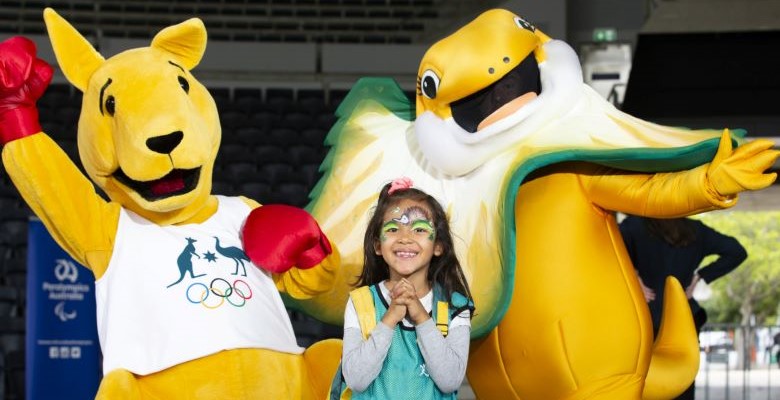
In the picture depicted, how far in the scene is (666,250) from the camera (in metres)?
4.48

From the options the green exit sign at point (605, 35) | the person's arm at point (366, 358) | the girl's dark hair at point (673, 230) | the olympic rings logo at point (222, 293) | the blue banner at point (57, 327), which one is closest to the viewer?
the person's arm at point (366, 358)

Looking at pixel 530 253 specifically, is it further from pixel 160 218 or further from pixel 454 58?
pixel 160 218

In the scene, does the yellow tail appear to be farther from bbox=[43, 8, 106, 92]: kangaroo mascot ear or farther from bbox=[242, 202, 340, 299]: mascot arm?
bbox=[43, 8, 106, 92]: kangaroo mascot ear

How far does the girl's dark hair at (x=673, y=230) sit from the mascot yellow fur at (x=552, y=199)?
1.09 meters

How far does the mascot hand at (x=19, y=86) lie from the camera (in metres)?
2.96

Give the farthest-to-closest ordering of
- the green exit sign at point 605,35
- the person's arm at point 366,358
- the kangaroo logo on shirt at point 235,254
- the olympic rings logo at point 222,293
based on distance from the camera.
Result: 1. the green exit sign at point 605,35
2. the kangaroo logo on shirt at point 235,254
3. the olympic rings logo at point 222,293
4. the person's arm at point 366,358

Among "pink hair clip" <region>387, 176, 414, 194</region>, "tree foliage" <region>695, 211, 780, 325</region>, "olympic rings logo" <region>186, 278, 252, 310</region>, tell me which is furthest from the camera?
"tree foliage" <region>695, 211, 780, 325</region>

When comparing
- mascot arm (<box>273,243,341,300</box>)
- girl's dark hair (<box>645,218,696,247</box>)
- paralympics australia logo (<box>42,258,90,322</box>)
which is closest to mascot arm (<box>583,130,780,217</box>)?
mascot arm (<box>273,243,341,300</box>)

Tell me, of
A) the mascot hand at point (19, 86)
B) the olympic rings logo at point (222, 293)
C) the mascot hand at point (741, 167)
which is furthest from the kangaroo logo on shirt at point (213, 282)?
the mascot hand at point (741, 167)

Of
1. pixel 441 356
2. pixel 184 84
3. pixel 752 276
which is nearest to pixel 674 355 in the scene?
pixel 441 356

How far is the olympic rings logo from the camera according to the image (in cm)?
310

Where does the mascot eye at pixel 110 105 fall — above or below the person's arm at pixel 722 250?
above

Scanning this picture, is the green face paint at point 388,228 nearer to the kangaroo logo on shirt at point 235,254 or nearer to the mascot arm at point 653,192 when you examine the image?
the kangaroo logo on shirt at point 235,254

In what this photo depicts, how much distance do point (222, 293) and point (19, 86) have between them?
2.30 ft
